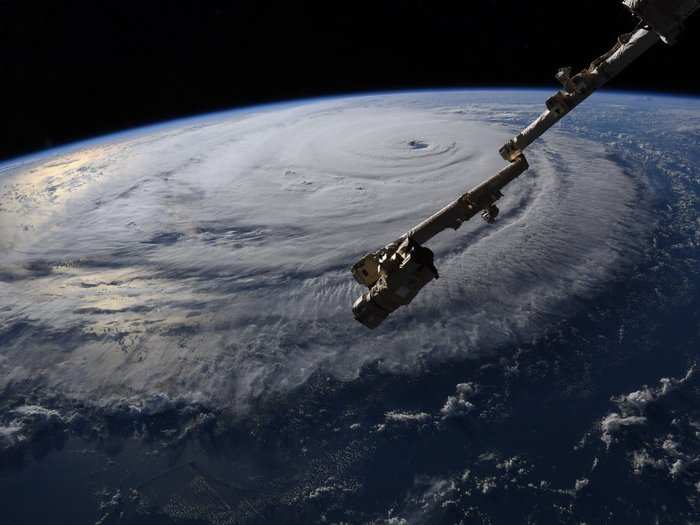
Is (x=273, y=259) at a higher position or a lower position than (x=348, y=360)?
higher

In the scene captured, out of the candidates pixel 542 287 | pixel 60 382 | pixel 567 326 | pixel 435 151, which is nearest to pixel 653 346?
pixel 567 326

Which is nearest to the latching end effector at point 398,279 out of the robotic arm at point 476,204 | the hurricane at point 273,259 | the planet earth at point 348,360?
the robotic arm at point 476,204

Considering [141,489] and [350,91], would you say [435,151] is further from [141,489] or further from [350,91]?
[141,489]

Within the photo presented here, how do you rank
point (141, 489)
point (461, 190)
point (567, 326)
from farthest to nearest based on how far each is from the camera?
point (461, 190) < point (567, 326) < point (141, 489)

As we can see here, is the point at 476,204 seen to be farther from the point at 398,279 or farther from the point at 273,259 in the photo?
the point at 273,259

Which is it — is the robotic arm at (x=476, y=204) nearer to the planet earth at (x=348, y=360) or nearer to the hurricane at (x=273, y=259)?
the planet earth at (x=348, y=360)

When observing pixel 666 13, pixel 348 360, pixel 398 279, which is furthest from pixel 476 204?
pixel 348 360

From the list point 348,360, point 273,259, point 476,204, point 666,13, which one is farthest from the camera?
point 273,259
